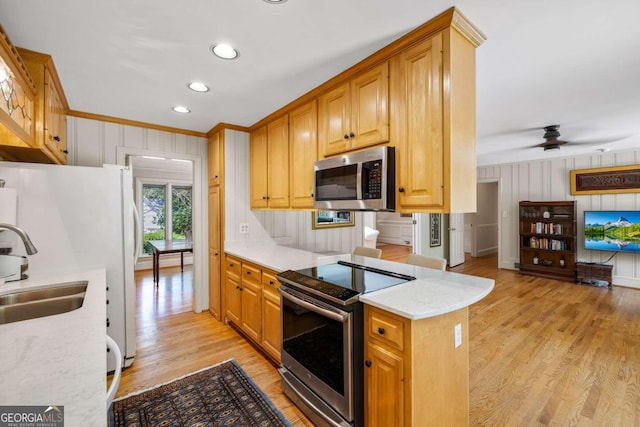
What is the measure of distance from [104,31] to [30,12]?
301mm

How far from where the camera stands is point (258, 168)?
3289 millimetres

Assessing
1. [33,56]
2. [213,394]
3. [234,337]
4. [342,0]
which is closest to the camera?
[342,0]

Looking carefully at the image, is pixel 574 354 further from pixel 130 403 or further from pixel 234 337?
pixel 130 403

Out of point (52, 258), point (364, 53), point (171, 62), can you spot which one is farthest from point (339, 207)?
point (52, 258)

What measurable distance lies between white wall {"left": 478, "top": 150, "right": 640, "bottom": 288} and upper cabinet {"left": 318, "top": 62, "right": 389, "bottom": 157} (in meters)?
5.70

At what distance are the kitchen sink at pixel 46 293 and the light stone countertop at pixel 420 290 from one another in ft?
4.03

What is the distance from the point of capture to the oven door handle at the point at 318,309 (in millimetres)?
1541

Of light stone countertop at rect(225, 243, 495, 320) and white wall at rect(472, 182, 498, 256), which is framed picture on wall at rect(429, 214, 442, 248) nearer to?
white wall at rect(472, 182, 498, 256)

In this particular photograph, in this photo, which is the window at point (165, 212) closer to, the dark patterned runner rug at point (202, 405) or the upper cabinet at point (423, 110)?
the dark patterned runner rug at point (202, 405)

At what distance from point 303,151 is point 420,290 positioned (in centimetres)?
157

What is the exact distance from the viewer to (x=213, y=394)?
2.08 m

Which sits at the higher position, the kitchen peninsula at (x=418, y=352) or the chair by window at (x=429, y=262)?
the chair by window at (x=429, y=262)

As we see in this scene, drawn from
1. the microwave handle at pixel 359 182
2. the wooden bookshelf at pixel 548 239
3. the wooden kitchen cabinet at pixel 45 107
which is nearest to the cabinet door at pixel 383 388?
the microwave handle at pixel 359 182

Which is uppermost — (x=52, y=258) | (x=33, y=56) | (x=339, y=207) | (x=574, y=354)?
(x=33, y=56)
